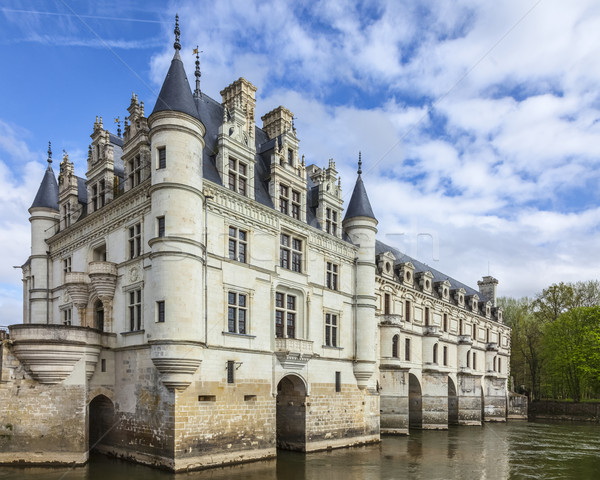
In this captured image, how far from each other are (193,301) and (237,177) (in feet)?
23.3

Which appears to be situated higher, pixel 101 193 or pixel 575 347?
pixel 101 193

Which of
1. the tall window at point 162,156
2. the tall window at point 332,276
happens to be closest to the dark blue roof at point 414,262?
the tall window at point 332,276

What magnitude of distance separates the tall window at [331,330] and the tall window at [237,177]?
9.51 metres

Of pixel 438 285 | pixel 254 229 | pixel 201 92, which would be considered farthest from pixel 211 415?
pixel 438 285

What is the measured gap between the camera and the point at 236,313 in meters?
25.2

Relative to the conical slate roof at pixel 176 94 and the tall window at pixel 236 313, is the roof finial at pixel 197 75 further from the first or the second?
the tall window at pixel 236 313

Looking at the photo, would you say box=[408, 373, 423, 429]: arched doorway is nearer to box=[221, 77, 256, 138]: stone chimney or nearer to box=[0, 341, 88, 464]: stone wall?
box=[221, 77, 256, 138]: stone chimney

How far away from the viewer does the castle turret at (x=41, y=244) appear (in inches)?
1262

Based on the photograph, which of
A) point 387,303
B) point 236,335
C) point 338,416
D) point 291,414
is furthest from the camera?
point 387,303

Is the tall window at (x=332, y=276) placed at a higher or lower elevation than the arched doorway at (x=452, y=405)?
higher

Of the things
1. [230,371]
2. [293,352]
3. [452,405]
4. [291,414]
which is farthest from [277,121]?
[452,405]

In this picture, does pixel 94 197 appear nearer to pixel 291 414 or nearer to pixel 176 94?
pixel 176 94

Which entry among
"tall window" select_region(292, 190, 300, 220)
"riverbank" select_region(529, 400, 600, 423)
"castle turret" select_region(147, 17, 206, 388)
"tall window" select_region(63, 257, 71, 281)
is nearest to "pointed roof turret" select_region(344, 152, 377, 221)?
"tall window" select_region(292, 190, 300, 220)

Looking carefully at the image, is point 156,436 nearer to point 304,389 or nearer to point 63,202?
point 304,389
